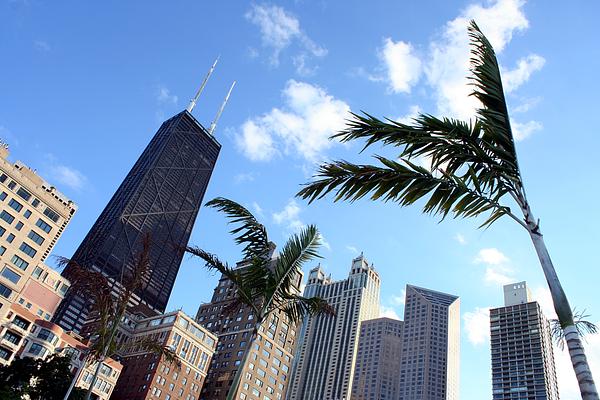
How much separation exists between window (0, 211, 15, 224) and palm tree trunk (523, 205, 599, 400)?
7425 centimetres

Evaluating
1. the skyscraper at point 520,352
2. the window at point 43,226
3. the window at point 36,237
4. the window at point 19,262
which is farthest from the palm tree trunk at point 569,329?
the skyscraper at point 520,352

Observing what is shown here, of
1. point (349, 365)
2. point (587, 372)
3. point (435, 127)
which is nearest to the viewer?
point (587, 372)

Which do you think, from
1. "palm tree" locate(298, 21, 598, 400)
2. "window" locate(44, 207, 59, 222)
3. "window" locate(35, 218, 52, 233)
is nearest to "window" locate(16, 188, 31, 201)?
"window" locate(44, 207, 59, 222)

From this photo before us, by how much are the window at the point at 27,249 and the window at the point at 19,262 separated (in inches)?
44.2

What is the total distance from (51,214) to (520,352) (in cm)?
13446

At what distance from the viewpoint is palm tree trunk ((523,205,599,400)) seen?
5.56m

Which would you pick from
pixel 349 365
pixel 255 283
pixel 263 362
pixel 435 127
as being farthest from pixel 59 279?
pixel 349 365

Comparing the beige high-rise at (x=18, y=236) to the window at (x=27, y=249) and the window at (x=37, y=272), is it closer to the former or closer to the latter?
the window at (x=27, y=249)

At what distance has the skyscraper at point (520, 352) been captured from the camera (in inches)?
5522

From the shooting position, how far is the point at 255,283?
12.9 m

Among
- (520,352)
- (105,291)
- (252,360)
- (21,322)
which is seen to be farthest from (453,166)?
(520,352)

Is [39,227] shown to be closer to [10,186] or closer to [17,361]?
[10,186]

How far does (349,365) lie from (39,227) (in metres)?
144

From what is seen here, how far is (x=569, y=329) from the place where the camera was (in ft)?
19.1
